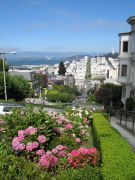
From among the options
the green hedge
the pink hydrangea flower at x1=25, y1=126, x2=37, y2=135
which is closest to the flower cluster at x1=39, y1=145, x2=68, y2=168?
the pink hydrangea flower at x1=25, y1=126, x2=37, y2=135

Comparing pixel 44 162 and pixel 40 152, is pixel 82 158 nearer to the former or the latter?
pixel 44 162

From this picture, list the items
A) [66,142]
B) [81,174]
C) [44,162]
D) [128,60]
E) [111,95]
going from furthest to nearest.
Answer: [111,95] → [128,60] → [66,142] → [44,162] → [81,174]

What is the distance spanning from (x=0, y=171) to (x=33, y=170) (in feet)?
2.66

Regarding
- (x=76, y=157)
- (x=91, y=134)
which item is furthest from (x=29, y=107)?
(x=91, y=134)

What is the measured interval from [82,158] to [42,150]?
3.93ft

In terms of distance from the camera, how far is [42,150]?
9.84 m

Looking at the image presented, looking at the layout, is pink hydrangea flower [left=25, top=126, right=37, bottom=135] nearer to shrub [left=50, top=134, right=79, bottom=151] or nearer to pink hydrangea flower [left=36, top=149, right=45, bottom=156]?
pink hydrangea flower [left=36, top=149, right=45, bottom=156]

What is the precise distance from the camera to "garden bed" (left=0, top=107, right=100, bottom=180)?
27.9 ft

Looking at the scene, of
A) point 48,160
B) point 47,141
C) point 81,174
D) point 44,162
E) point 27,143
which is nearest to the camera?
point 81,174

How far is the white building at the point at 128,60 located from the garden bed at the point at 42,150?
22644 millimetres

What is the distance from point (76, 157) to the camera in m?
9.24

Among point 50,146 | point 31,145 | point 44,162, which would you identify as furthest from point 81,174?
point 50,146

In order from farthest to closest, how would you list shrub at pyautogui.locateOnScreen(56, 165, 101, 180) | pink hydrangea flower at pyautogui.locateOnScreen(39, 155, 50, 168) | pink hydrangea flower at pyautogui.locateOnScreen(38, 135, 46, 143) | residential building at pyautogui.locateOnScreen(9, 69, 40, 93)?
residential building at pyautogui.locateOnScreen(9, 69, 40, 93)
pink hydrangea flower at pyautogui.locateOnScreen(38, 135, 46, 143)
pink hydrangea flower at pyautogui.locateOnScreen(39, 155, 50, 168)
shrub at pyautogui.locateOnScreen(56, 165, 101, 180)

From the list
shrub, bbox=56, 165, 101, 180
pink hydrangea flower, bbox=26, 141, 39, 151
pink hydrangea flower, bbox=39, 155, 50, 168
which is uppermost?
pink hydrangea flower, bbox=26, 141, 39, 151
